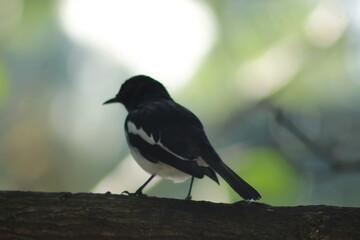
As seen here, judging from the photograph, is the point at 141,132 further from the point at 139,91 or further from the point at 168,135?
the point at 139,91

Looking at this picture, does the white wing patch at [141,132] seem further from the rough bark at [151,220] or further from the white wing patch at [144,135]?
the rough bark at [151,220]

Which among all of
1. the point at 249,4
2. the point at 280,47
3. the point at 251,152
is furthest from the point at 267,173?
the point at 249,4

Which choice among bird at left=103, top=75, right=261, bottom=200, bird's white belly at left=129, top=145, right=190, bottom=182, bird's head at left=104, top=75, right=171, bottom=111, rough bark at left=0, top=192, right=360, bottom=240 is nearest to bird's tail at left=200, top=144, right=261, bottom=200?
bird at left=103, top=75, right=261, bottom=200

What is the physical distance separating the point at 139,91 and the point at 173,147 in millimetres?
1567

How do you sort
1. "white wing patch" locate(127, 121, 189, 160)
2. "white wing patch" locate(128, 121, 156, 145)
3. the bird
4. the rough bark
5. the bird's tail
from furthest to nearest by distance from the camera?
"white wing patch" locate(128, 121, 156, 145), "white wing patch" locate(127, 121, 189, 160), the bird, the bird's tail, the rough bark

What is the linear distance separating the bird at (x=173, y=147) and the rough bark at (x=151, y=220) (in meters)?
0.28

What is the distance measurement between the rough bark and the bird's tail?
143 mm

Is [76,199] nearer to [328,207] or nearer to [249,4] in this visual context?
[328,207]

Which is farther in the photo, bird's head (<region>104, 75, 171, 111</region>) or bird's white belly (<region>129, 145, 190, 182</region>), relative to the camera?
bird's head (<region>104, 75, 171, 111</region>)

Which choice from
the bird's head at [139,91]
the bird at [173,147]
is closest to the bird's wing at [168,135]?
the bird at [173,147]

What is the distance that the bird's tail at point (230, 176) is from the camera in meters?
4.00

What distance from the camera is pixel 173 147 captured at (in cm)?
445

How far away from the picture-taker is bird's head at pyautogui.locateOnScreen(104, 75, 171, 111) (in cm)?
584

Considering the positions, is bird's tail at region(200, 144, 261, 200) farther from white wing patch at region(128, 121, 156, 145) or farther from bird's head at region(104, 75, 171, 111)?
bird's head at region(104, 75, 171, 111)
